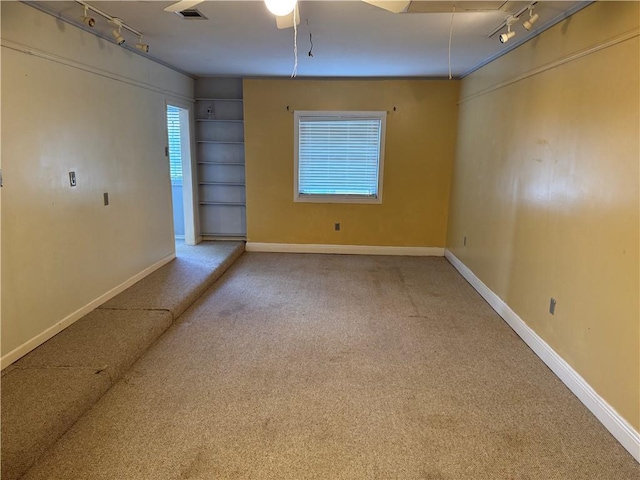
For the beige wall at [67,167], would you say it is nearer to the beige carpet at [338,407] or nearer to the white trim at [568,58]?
the beige carpet at [338,407]

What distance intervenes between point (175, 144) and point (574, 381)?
5.36 m

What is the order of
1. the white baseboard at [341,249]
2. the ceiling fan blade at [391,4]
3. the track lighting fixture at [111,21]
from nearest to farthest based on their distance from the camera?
the ceiling fan blade at [391,4] → the track lighting fixture at [111,21] → the white baseboard at [341,249]

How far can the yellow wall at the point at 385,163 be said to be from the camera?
5.17 m

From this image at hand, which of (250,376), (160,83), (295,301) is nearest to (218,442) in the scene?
(250,376)

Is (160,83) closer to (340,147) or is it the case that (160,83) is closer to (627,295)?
(340,147)

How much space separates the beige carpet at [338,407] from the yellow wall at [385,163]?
80.3 inches

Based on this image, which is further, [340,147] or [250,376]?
[340,147]

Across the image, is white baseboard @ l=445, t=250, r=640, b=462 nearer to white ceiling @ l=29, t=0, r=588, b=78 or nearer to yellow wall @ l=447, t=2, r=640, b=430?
yellow wall @ l=447, t=2, r=640, b=430

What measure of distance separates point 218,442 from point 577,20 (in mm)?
3226

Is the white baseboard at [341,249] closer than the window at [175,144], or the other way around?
the window at [175,144]

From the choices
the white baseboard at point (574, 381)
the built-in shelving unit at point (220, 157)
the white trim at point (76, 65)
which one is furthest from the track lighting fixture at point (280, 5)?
the built-in shelving unit at point (220, 157)

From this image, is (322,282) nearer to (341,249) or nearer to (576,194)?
(341,249)

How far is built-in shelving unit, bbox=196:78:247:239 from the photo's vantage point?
5.40 meters

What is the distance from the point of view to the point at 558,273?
2645 mm
